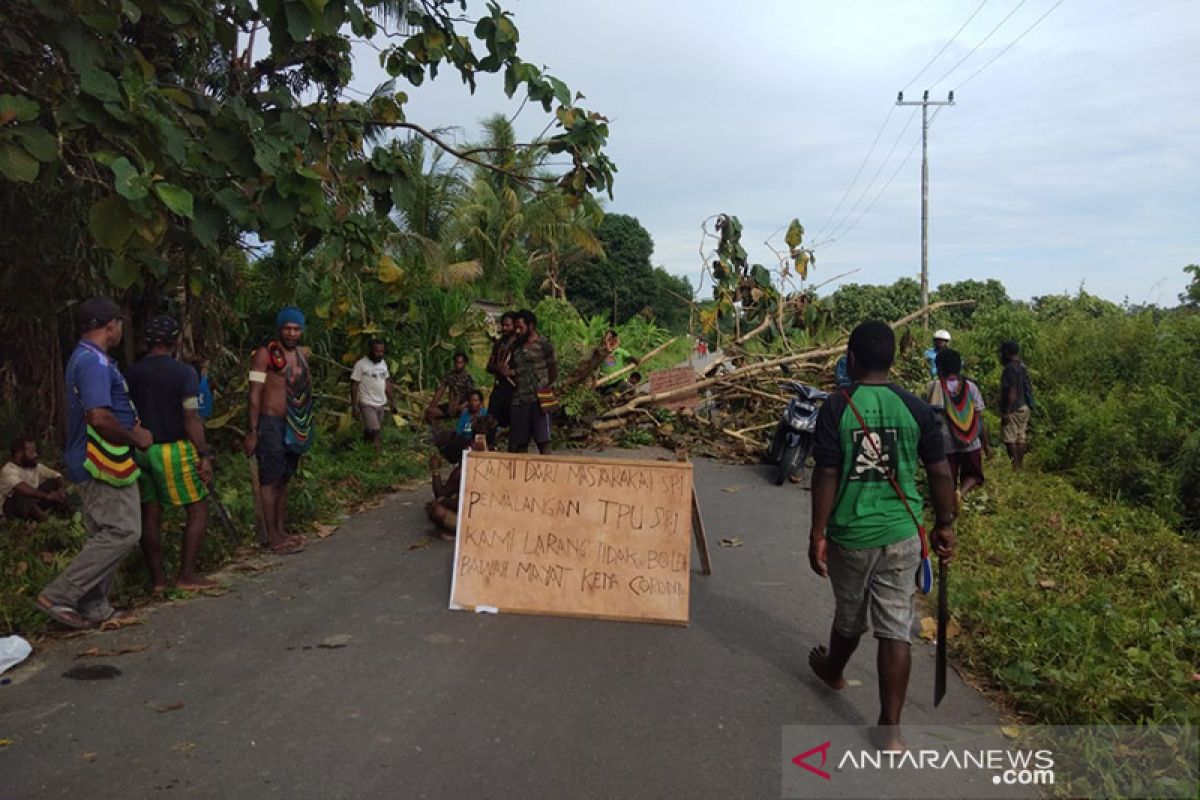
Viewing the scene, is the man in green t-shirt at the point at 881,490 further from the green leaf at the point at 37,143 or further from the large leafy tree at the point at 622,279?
the large leafy tree at the point at 622,279

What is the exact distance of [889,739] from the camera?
12.1 ft

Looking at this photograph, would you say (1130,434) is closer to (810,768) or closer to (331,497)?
(810,768)

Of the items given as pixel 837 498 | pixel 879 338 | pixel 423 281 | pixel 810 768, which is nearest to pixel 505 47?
pixel 879 338

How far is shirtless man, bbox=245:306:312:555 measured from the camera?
657cm

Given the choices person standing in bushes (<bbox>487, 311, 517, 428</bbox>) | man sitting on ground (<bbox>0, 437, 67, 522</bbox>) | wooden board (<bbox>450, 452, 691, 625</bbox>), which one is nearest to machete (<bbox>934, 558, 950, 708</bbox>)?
wooden board (<bbox>450, 452, 691, 625</bbox>)

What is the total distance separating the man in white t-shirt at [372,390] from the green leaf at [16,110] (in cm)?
772

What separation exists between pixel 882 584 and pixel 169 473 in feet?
14.3

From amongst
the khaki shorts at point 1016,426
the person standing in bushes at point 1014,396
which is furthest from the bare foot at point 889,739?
the khaki shorts at point 1016,426

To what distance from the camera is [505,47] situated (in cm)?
598

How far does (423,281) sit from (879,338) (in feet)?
40.9

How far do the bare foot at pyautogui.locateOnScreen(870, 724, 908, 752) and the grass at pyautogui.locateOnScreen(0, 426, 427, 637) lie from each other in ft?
15.3

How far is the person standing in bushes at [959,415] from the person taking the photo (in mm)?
7234

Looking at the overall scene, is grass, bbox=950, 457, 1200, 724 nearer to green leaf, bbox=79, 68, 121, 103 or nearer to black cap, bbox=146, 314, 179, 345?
green leaf, bbox=79, 68, 121, 103

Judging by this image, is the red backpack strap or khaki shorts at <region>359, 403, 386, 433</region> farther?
khaki shorts at <region>359, 403, 386, 433</region>
